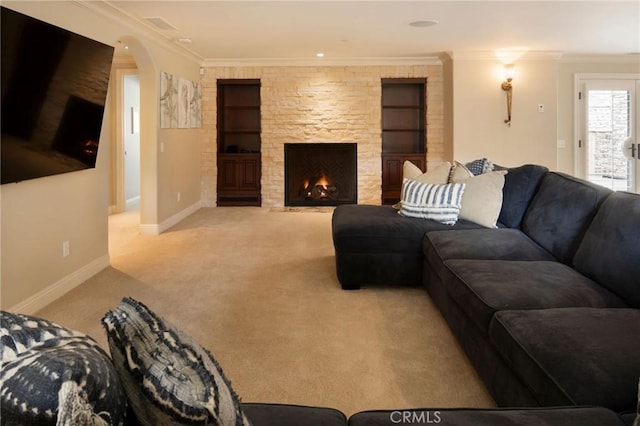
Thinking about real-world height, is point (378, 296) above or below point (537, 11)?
below

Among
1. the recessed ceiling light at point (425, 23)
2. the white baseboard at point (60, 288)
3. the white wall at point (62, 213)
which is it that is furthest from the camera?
the recessed ceiling light at point (425, 23)

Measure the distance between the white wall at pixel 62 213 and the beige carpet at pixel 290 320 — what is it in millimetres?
199

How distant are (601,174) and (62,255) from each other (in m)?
8.10

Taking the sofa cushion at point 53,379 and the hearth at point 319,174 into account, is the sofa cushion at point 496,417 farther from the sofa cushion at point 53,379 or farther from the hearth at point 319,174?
the hearth at point 319,174

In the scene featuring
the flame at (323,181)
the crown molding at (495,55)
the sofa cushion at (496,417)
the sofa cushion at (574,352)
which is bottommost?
the sofa cushion at (496,417)

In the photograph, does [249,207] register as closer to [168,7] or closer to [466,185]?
[168,7]

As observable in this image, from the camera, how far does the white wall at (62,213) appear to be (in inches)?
139

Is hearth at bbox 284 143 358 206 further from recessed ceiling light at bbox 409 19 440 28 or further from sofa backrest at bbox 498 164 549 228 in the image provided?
sofa backrest at bbox 498 164 549 228

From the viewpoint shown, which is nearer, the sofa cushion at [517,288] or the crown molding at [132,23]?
the sofa cushion at [517,288]

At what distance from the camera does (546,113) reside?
8148 millimetres

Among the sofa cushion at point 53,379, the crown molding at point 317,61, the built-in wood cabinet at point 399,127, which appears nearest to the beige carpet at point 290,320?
the sofa cushion at point 53,379

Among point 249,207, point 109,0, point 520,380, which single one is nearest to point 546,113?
point 249,207

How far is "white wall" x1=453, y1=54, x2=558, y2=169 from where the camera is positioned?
8008 mm

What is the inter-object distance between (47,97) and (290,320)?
7.67ft
